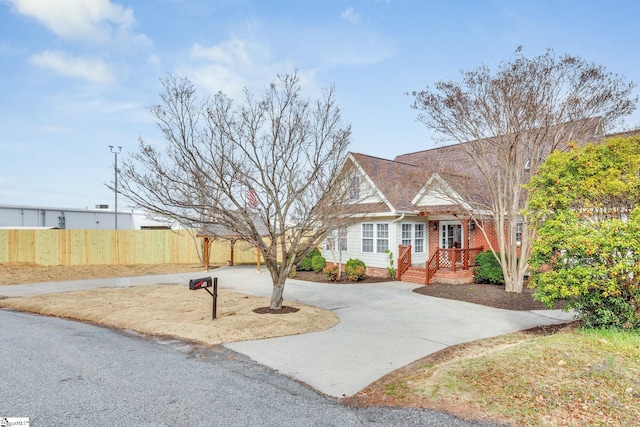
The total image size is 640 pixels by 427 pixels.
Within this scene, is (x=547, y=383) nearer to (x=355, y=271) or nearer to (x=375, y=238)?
(x=355, y=271)

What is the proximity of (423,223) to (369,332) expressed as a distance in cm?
1026

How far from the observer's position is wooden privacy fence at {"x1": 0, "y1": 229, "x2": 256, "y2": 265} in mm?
20188

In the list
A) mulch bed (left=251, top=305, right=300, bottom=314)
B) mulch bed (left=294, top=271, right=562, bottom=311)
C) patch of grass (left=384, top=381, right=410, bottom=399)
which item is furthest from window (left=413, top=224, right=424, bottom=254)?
patch of grass (left=384, top=381, right=410, bottom=399)

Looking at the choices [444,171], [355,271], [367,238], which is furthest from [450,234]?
[355,271]

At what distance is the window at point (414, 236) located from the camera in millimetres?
16641

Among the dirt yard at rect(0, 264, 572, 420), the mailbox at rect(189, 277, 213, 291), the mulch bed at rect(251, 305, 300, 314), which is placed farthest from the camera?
the mulch bed at rect(251, 305, 300, 314)

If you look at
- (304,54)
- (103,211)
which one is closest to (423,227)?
(304,54)

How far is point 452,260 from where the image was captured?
1434 cm

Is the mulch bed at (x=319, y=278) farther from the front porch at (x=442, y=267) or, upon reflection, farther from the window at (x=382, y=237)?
the window at (x=382, y=237)

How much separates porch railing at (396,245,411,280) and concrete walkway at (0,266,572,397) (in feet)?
4.61

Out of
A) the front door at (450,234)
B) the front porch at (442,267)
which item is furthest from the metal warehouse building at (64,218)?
the front door at (450,234)

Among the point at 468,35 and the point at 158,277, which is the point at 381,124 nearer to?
the point at 468,35

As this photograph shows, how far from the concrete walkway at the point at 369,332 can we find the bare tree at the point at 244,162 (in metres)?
2.45

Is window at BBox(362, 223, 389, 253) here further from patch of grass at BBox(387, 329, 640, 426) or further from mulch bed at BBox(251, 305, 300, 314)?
patch of grass at BBox(387, 329, 640, 426)
